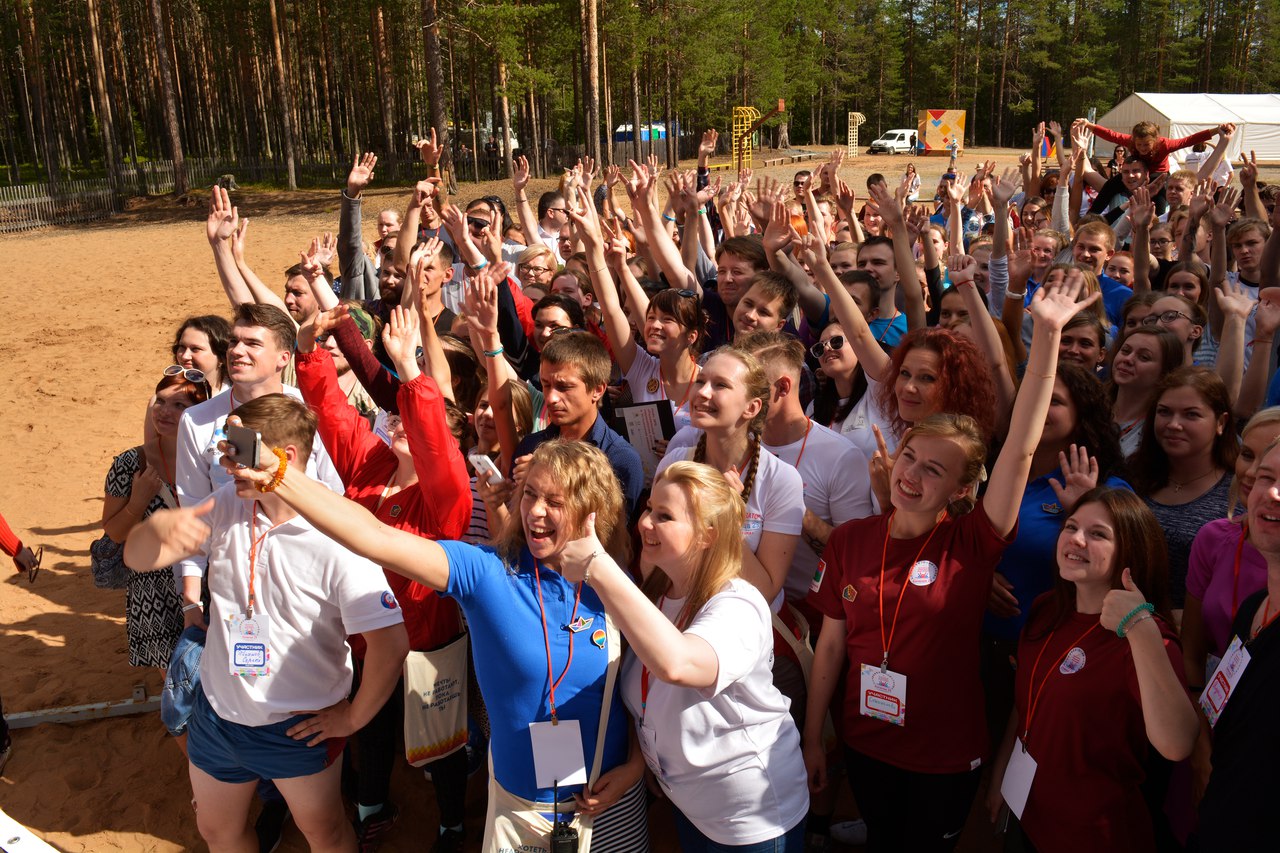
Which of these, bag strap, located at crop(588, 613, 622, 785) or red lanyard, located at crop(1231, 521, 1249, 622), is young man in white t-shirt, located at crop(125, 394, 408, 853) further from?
red lanyard, located at crop(1231, 521, 1249, 622)

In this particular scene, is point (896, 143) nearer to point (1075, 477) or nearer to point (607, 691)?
point (1075, 477)

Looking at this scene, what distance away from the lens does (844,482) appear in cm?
355

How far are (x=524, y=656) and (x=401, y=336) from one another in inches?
57.5

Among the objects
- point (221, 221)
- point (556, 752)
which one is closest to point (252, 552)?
point (556, 752)

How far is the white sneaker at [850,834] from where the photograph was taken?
12.4 ft

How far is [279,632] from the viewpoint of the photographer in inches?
121

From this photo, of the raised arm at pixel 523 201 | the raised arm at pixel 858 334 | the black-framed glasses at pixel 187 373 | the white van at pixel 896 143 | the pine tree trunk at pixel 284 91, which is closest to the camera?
the raised arm at pixel 858 334

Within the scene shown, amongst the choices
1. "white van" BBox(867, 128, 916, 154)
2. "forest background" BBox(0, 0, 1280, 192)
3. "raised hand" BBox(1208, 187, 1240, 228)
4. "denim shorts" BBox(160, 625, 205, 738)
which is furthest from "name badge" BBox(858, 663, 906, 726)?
"white van" BBox(867, 128, 916, 154)

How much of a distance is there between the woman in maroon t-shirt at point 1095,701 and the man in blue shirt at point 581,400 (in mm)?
1586

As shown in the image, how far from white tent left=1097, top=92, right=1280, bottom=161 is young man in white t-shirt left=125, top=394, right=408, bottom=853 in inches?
1676

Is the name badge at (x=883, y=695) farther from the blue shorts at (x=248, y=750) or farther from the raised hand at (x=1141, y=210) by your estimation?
the raised hand at (x=1141, y=210)

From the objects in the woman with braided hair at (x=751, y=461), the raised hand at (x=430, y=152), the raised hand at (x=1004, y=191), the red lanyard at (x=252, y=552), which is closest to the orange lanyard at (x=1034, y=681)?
the woman with braided hair at (x=751, y=461)

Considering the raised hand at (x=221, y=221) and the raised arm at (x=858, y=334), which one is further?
the raised hand at (x=221, y=221)

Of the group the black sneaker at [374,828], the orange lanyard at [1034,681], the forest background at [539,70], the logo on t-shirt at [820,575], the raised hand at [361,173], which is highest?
the forest background at [539,70]
